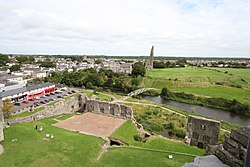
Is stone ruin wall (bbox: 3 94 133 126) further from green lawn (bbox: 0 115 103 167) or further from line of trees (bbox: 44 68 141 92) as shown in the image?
line of trees (bbox: 44 68 141 92)

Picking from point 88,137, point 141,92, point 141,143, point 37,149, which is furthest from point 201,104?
point 37,149

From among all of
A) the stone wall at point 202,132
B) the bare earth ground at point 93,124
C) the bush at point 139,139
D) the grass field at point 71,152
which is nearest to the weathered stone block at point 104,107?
the bare earth ground at point 93,124

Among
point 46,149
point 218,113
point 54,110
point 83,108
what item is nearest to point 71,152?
point 46,149

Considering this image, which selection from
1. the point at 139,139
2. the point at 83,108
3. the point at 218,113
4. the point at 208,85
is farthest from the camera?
the point at 208,85

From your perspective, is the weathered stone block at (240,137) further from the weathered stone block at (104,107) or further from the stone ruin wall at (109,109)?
the weathered stone block at (104,107)

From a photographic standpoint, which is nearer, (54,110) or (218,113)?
(54,110)

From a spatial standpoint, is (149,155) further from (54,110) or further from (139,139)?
(54,110)
